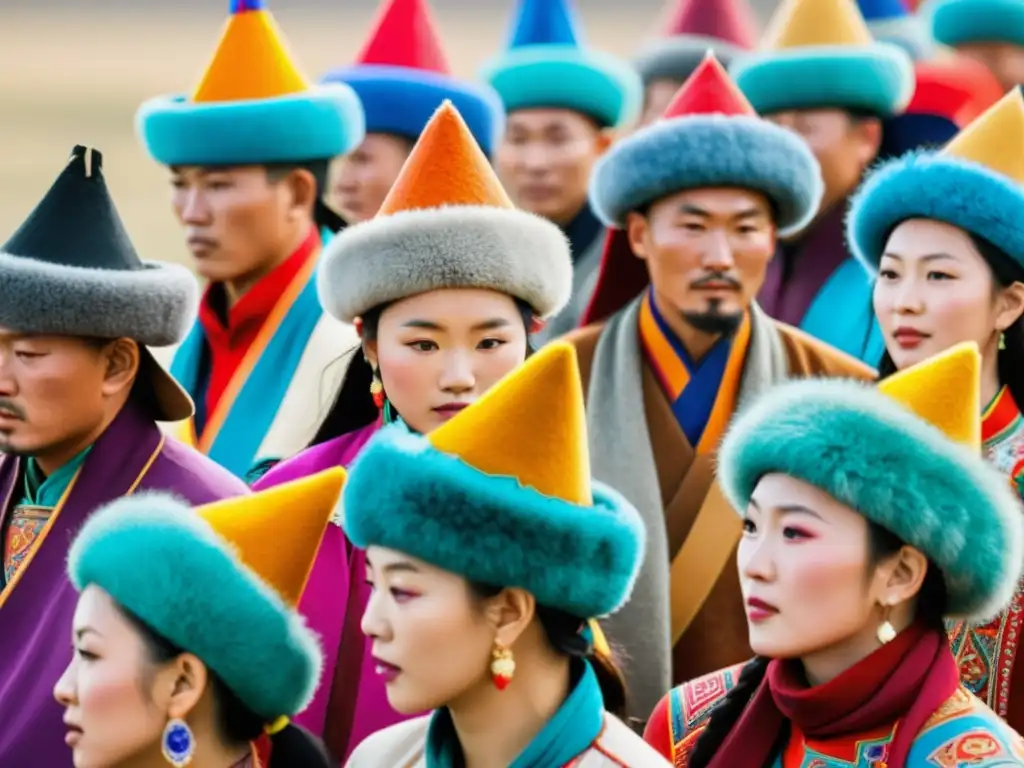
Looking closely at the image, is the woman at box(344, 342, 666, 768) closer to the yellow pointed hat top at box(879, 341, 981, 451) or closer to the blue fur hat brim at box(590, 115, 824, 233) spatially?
the yellow pointed hat top at box(879, 341, 981, 451)

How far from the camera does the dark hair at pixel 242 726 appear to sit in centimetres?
419

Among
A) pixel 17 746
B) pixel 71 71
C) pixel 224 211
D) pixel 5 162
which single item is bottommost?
pixel 17 746

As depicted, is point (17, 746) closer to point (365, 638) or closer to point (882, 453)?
point (365, 638)

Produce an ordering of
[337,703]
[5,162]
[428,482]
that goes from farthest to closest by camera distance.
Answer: [5,162], [337,703], [428,482]

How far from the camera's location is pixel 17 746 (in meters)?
4.81

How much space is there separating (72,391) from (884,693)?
1.84 meters

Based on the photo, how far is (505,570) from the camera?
400 centimetres

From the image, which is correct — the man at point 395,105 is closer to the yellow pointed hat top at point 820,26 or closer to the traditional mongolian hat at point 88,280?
the yellow pointed hat top at point 820,26

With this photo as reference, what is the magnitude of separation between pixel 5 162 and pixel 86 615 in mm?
17337

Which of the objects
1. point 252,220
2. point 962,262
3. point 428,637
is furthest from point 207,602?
point 252,220

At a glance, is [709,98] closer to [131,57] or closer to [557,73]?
[557,73]

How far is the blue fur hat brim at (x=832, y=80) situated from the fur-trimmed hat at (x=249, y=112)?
4.26ft

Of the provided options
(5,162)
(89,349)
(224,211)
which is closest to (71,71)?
(5,162)

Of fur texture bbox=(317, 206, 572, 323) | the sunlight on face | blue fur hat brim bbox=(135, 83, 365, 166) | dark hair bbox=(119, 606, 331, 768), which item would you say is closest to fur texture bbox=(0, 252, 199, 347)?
fur texture bbox=(317, 206, 572, 323)
